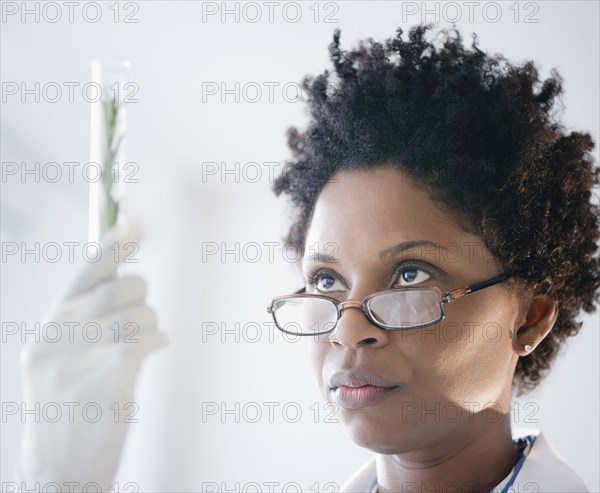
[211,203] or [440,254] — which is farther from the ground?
[211,203]

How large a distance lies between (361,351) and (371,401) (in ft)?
0.26

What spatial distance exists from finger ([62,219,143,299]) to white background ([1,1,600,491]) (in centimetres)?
56

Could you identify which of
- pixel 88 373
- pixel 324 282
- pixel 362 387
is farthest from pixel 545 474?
pixel 88 373

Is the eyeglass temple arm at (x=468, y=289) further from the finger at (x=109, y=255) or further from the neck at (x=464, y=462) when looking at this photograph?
the finger at (x=109, y=255)

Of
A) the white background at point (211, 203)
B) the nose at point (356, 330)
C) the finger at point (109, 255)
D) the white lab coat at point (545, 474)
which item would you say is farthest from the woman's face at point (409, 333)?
the white background at point (211, 203)

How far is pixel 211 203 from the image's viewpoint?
3498 millimetres

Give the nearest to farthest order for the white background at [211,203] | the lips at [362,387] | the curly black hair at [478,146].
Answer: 1. the lips at [362,387]
2. the curly black hair at [478,146]
3. the white background at [211,203]

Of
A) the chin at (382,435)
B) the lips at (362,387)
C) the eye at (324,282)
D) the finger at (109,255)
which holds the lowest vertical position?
the chin at (382,435)

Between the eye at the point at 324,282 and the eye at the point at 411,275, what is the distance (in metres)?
0.11

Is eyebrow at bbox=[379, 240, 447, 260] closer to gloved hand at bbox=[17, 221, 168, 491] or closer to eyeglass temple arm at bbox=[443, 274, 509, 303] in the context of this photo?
eyeglass temple arm at bbox=[443, 274, 509, 303]

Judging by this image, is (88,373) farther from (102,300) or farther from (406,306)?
(406,306)

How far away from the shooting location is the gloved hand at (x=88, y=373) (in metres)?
1.29

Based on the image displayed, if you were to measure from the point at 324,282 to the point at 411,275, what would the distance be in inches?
6.5

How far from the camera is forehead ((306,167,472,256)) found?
1257mm
